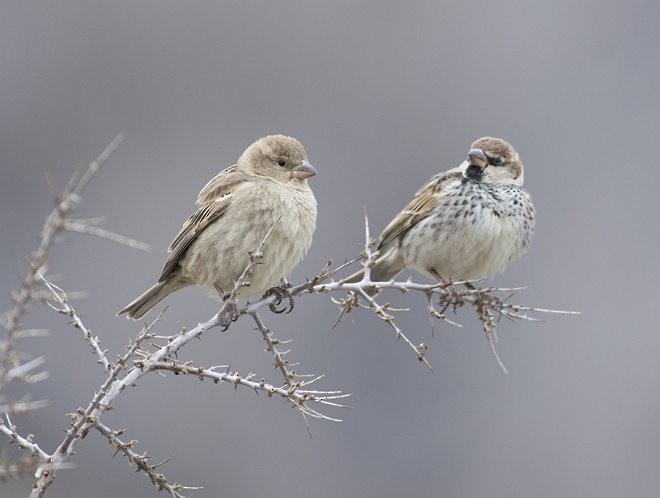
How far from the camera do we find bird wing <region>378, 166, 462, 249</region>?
20.5 ft

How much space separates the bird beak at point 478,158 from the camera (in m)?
6.09

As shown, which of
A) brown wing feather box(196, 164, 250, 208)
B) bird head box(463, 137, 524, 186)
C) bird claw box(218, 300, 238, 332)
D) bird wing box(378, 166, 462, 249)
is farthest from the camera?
bird wing box(378, 166, 462, 249)

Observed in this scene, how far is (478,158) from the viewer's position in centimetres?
609

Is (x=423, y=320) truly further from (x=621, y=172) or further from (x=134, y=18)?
(x=134, y=18)

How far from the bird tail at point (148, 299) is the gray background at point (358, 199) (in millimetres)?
9730

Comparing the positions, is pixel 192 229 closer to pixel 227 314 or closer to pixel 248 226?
pixel 248 226

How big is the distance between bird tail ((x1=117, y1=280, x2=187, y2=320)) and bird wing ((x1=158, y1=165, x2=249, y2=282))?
0.05 metres

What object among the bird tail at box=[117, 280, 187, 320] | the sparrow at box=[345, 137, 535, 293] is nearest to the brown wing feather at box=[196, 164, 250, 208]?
the bird tail at box=[117, 280, 187, 320]

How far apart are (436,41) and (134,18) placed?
19.8 ft

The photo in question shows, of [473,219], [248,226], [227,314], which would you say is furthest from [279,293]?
[473,219]

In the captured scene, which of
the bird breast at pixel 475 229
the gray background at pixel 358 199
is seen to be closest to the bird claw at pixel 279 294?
the bird breast at pixel 475 229

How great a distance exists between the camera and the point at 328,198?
61.7 feet

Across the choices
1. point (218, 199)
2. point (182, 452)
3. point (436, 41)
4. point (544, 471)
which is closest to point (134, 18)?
point (436, 41)

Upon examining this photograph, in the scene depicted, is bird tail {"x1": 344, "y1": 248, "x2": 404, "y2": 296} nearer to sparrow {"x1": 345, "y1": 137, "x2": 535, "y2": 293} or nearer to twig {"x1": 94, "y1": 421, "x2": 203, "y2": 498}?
sparrow {"x1": 345, "y1": 137, "x2": 535, "y2": 293}
